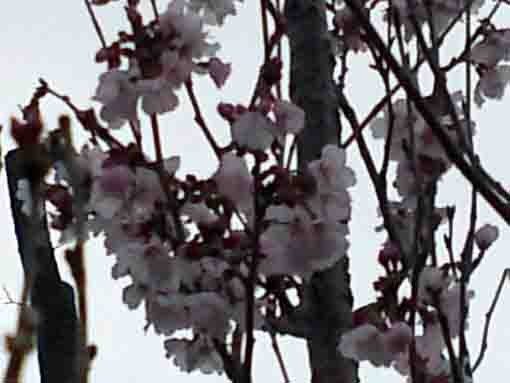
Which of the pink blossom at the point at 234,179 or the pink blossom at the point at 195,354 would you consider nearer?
the pink blossom at the point at 234,179

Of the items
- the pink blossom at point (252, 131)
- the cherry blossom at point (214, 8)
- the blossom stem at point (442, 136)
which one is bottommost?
the blossom stem at point (442, 136)

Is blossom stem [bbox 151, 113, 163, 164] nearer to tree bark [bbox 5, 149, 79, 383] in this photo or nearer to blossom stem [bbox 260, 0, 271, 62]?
blossom stem [bbox 260, 0, 271, 62]

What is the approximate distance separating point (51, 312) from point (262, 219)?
0.74 metres

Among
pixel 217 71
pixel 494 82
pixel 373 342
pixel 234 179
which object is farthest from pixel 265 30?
pixel 494 82

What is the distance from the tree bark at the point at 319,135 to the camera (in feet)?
6.00

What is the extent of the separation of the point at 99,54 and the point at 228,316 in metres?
0.49

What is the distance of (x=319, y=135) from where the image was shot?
200 cm

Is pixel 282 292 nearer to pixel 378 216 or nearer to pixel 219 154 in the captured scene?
pixel 219 154

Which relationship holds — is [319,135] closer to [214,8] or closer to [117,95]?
[214,8]

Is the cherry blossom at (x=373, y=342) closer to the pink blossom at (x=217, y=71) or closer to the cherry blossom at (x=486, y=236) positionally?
the cherry blossom at (x=486, y=236)

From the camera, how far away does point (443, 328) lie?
1.72 meters

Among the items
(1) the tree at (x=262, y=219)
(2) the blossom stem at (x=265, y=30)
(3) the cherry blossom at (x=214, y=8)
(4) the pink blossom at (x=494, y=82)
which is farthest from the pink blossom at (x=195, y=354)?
(4) the pink blossom at (x=494, y=82)

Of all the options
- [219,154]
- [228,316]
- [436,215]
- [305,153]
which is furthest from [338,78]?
[228,316]

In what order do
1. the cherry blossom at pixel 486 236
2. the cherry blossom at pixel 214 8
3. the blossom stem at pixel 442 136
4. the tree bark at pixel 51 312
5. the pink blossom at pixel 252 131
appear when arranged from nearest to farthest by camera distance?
the tree bark at pixel 51 312 < the blossom stem at pixel 442 136 < the pink blossom at pixel 252 131 < the cherry blossom at pixel 486 236 < the cherry blossom at pixel 214 8
